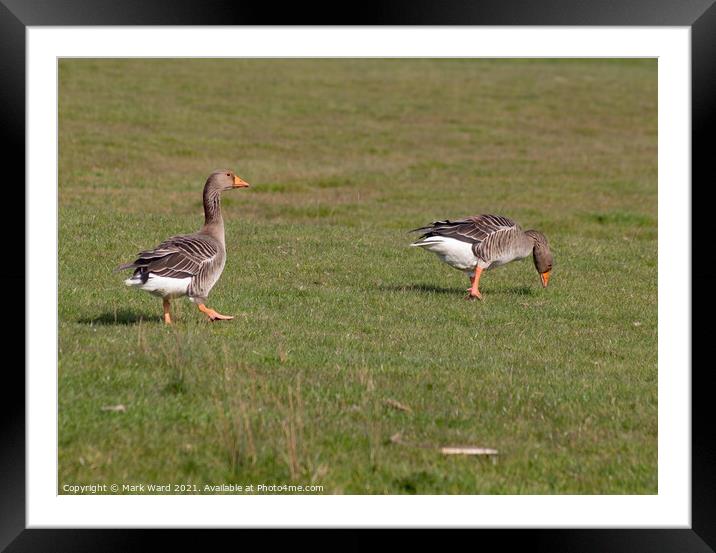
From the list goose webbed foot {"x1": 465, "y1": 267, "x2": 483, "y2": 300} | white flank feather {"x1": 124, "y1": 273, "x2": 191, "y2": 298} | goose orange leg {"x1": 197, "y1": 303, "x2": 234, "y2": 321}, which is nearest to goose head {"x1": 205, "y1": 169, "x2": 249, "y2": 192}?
goose orange leg {"x1": 197, "y1": 303, "x2": 234, "y2": 321}

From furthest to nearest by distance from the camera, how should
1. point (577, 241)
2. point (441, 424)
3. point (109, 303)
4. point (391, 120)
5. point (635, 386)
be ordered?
point (391, 120) → point (577, 241) → point (109, 303) → point (635, 386) → point (441, 424)

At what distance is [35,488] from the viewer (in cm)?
788

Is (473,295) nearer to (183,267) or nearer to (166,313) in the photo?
(166,313)

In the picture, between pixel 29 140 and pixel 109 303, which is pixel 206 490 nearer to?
pixel 29 140

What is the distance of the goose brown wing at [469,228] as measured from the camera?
1734cm

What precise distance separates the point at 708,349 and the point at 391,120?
134 ft

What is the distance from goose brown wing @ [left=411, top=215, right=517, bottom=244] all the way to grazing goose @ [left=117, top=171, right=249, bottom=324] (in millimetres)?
4759

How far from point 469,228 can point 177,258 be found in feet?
21.3

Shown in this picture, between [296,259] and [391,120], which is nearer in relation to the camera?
[296,259]

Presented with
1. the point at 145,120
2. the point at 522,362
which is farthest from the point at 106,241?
the point at 145,120

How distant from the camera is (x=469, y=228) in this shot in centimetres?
1748

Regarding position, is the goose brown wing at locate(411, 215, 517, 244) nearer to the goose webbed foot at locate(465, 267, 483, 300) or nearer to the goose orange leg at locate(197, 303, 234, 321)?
the goose webbed foot at locate(465, 267, 483, 300)

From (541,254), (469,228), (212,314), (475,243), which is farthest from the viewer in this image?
(541,254)
